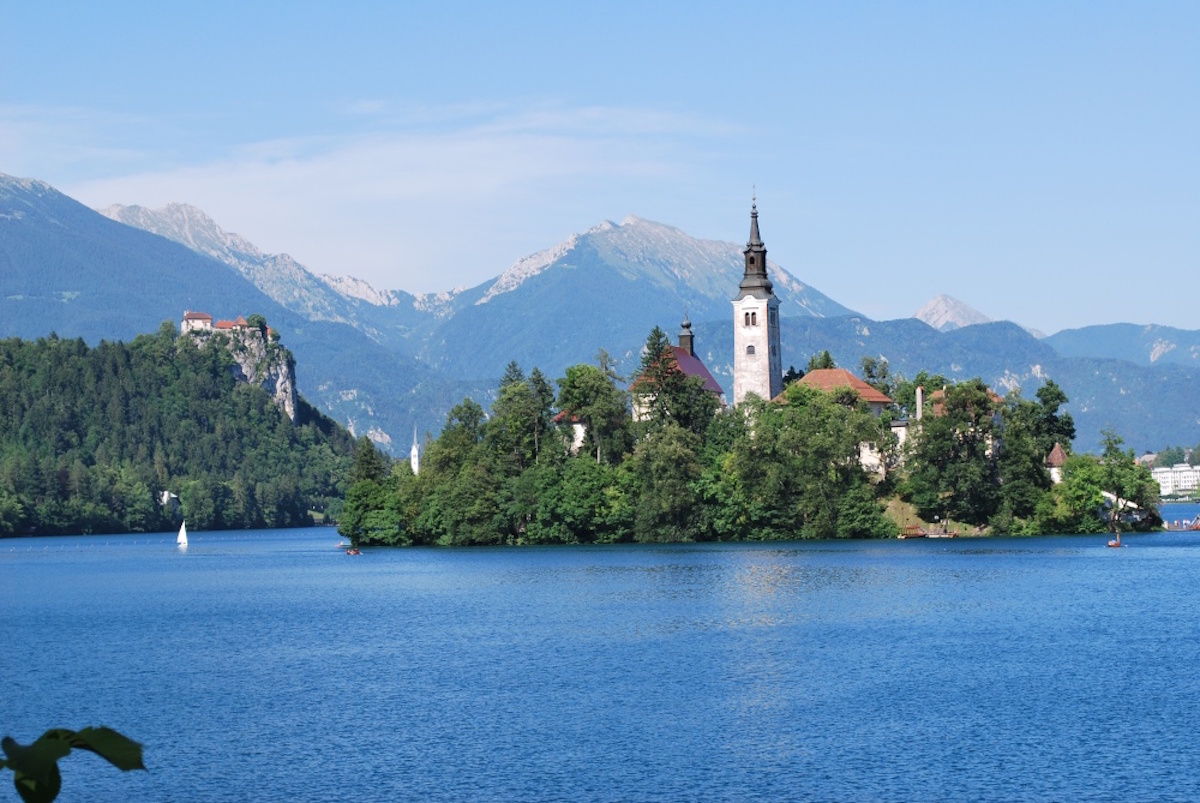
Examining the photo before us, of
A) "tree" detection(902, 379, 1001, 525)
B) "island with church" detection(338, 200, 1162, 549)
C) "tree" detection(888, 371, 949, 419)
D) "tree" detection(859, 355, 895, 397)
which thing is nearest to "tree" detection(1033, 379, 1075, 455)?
A: "island with church" detection(338, 200, 1162, 549)

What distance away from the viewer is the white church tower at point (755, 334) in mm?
156000

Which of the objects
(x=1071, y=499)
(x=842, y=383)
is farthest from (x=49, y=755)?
A: (x=842, y=383)

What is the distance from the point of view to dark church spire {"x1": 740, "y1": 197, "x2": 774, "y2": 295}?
155500 mm

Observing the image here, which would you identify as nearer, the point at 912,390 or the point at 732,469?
the point at 732,469

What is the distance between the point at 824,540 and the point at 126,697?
8155 cm

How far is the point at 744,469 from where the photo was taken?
410 ft

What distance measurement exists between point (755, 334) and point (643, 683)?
108 metres

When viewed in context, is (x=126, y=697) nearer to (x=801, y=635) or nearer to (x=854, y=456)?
(x=801, y=635)

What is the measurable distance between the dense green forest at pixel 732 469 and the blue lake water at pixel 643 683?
26570 millimetres

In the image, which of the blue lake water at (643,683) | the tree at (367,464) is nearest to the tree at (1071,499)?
the blue lake water at (643,683)

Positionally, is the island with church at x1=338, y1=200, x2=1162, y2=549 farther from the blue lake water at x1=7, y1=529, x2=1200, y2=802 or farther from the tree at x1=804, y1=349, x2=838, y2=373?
the blue lake water at x1=7, y1=529, x2=1200, y2=802

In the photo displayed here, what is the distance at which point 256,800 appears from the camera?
114ft

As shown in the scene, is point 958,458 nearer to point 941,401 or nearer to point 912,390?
point 941,401

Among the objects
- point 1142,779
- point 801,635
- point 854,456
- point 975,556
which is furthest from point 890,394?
point 1142,779
